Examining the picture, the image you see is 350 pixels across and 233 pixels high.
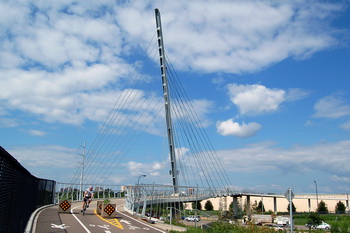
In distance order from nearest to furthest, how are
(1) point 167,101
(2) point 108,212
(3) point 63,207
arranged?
1. (2) point 108,212
2. (3) point 63,207
3. (1) point 167,101

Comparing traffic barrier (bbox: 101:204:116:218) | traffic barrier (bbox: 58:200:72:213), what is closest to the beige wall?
traffic barrier (bbox: 58:200:72:213)

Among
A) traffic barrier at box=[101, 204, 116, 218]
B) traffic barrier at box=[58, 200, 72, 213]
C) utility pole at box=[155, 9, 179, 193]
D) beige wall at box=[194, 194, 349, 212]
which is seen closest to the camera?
traffic barrier at box=[101, 204, 116, 218]

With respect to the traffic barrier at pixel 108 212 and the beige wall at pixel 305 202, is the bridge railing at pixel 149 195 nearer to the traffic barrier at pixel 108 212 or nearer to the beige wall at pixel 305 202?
the traffic barrier at pixel 108 212

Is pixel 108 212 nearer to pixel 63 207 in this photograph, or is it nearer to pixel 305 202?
pixel 63 207

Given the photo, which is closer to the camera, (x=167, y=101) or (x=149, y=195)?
(x=149, y=195)

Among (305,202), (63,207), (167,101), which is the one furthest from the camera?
(305,202)

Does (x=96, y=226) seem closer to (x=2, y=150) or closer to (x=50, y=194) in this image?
(x=2, y=150)

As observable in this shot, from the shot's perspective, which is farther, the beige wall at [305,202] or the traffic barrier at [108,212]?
the beige wall at [305,202]

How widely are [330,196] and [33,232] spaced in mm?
95966

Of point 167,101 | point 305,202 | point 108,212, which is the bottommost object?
point 305,202

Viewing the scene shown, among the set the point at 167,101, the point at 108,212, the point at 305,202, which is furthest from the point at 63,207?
the point at 305,202

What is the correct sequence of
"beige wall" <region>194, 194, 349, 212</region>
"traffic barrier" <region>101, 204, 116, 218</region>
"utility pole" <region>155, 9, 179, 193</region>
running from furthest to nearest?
"beige wall" <region>194, 194, 349, 212</region>, "utility pole" <region>155, 9, 179, 193</region>, "traffic barrier" <region>101, 204, 116, 218</region>

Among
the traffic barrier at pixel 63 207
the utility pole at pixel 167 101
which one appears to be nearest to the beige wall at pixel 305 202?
the utility pole at pixel 167 101

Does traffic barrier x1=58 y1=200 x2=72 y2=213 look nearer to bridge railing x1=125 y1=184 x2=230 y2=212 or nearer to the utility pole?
bridge railing x1=125 y1=184 x2=230 y2=212
